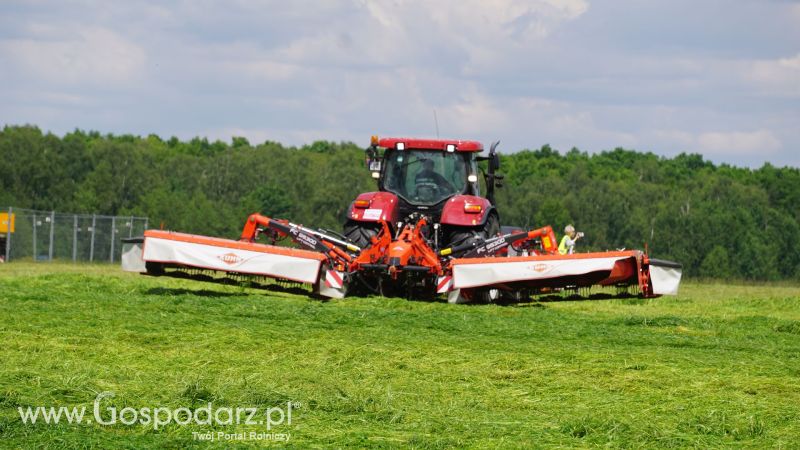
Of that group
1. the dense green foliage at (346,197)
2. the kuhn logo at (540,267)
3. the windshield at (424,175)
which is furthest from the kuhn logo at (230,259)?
the dense green foliage at (346,197)

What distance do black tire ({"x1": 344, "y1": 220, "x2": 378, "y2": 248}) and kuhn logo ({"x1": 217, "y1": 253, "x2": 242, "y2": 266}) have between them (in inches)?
83.5

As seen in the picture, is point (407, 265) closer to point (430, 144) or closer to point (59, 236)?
point (430, 144)

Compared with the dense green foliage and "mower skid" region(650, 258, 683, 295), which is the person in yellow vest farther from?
the dense green foliage

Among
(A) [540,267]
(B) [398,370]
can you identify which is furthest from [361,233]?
(B) [398,370]

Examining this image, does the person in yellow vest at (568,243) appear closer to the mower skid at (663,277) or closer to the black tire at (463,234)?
the black tire at (463,234)

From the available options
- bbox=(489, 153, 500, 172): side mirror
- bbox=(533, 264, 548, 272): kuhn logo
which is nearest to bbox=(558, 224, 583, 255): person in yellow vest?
bbox=(489, 153, 500, 172): side mirror

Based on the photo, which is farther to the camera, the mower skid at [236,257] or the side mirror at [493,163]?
the side mirror at [493,163]

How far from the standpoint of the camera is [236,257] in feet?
43.0

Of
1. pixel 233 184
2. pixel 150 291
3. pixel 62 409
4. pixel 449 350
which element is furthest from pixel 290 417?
pixel 233 184

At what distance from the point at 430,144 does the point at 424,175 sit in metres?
0.41

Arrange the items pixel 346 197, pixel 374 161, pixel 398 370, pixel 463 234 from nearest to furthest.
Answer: pixel 398 370, pixel 463 234, pixel 374 161, pixel 346 197

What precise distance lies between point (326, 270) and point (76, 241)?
20282mm

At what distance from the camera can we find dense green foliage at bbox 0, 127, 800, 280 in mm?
63688

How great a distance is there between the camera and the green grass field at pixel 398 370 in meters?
6.27
